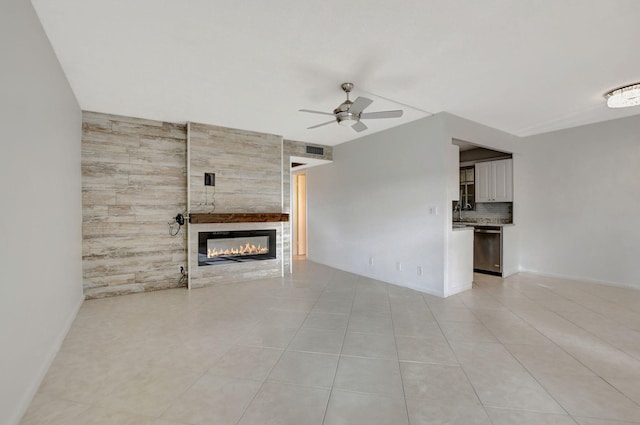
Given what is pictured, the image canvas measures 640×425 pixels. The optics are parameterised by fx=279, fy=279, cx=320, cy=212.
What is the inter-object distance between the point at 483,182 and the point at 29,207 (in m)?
6.72

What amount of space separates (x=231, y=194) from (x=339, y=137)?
2.27m

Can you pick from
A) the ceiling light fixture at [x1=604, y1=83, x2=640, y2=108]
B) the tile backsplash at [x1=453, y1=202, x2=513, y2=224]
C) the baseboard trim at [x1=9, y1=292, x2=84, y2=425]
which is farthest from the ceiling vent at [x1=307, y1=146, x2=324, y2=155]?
the baseboard trim at [x1=9, y1=292, x2=84, y2=425]

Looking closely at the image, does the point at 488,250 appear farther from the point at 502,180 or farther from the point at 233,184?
the point at 233,184

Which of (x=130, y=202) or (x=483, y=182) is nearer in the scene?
(x=130, y=202)

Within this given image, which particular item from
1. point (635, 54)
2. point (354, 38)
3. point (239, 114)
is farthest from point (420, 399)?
point (239, 114)

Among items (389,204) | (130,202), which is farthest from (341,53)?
(130,202)

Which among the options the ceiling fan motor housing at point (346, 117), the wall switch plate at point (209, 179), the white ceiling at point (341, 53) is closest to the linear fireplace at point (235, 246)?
the wall switch plate at point (209, 179)

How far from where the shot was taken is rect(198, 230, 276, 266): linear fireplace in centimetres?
458

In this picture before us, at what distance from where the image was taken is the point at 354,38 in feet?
7.34

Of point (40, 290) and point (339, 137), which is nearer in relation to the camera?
point (40, 290)

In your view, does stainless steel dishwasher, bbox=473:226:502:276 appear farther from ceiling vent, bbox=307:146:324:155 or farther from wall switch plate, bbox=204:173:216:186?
wall switch plate, bbox=204:173:216:186

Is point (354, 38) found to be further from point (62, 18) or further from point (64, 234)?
point (64, 234)

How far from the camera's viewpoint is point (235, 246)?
4.86 meters

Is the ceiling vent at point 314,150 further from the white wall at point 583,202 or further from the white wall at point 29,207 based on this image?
the white wall at point 583,202
